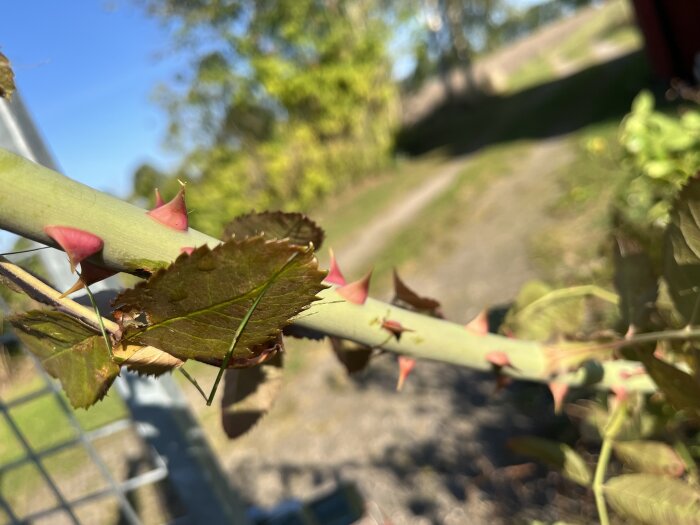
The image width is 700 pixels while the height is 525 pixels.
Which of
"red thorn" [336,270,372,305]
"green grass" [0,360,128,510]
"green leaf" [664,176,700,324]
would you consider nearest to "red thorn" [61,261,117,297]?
"red thorn" [336,270,372,305]

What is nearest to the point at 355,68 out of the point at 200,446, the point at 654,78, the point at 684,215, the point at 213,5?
the point at 213,5

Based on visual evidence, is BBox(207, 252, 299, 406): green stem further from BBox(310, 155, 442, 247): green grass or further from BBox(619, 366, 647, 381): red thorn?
BBox(310, 155, 442, 247): green grass

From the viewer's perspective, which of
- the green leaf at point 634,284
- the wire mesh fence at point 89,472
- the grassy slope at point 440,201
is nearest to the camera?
the green leaf at point 634,284

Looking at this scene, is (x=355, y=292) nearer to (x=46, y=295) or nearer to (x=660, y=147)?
(x=46, y=295)

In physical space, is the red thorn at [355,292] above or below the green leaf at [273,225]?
below

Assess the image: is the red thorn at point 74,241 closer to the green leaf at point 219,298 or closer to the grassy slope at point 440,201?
the green leaf at point 219,298

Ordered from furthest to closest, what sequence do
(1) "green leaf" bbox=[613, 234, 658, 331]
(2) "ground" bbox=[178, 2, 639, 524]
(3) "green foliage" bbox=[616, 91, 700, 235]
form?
(2) "ground" bbox=[178, 2, 639, 524] < (3) "green foliage" bbox=[616, 91, 700, 235] < (1) "green leaf" bbox=[613, 234, 658, 331]

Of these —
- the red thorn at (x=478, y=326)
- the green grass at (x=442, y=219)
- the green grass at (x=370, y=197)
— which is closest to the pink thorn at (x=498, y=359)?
the red thorn at (x=478, y=326)
